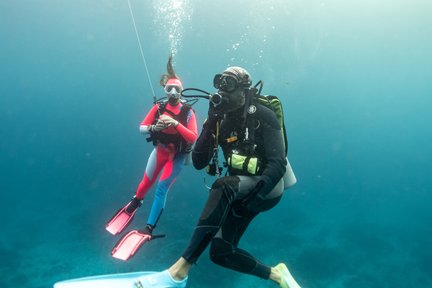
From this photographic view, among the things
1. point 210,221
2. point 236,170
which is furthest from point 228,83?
point 210,221

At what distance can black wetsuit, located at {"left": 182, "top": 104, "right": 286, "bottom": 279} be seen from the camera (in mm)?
3635

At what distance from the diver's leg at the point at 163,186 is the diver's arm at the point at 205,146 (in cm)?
189

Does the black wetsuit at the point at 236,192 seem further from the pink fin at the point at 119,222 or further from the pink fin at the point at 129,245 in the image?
the pink fin at the point at 119,222

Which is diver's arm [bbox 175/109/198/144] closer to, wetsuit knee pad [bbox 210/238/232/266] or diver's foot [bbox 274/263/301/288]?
wetsuit knee pad [bbox 210/238/232/266]

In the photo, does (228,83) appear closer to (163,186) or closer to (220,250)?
(220,250)

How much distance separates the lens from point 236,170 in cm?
409

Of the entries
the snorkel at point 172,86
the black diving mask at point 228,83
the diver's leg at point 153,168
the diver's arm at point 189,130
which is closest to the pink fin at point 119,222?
the diver's leg at point 153,168

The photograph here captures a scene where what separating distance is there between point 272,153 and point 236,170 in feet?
1.68

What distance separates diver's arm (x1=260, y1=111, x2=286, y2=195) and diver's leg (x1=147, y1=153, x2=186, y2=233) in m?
2.89

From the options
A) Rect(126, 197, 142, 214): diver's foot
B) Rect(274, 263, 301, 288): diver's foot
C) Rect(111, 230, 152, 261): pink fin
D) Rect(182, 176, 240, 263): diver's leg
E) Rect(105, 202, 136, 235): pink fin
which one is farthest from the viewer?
Rect(126, 197, 142, 214): diver's foot

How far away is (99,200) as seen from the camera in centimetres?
2031

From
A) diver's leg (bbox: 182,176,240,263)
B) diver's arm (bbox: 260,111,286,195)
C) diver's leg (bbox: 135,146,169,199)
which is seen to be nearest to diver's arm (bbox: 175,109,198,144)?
diver's leg (bbox: 135,146,169,199)

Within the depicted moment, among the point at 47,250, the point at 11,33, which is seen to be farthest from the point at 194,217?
the point at 11,33

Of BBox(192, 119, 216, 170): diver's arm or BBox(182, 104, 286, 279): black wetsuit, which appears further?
BBox(192, 119, 216, 170): diver's arm
